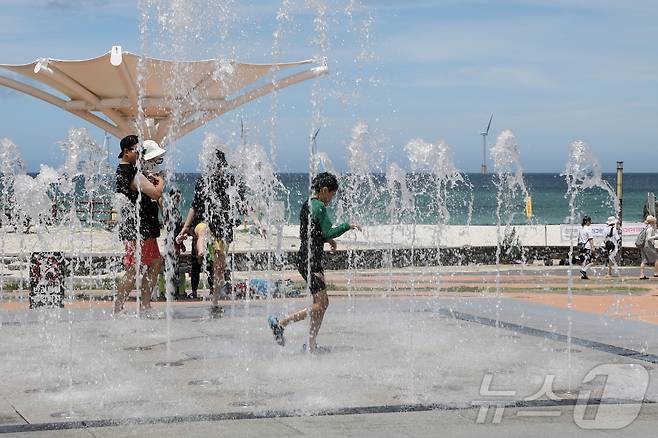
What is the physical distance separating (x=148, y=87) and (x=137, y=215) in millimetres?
10301

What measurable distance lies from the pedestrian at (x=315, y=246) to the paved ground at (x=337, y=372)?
0.80 ft

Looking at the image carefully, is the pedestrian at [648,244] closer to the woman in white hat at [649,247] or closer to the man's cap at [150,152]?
the woman in white hat at [649,247]

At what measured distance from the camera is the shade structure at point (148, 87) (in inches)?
723

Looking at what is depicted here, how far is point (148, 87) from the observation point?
19172 mm

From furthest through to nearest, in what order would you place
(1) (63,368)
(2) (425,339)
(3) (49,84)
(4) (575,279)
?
(3) (49,84) → (4) (575,279) → (2) (425,339) → (1) (63,368)

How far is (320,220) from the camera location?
805 centimetres

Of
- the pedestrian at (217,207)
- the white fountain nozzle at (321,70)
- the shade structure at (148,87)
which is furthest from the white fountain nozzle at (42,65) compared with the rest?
the pedestrian at (217,207)

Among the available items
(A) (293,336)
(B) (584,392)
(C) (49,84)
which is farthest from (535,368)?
(C) (49,84)

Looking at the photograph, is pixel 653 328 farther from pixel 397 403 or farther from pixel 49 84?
pixel 49 84

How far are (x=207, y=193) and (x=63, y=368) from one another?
3147mm

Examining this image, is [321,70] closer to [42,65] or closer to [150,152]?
[42,65]

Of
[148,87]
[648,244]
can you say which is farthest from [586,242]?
[148,87]

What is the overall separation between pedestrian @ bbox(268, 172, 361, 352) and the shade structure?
9.60 metres

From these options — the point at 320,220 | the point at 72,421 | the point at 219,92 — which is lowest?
the point at 72,421
